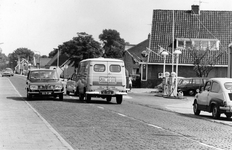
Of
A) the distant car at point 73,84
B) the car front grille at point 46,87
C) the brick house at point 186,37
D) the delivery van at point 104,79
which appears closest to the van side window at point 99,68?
the delivery van at point 104,79

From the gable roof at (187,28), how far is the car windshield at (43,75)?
2988 cm

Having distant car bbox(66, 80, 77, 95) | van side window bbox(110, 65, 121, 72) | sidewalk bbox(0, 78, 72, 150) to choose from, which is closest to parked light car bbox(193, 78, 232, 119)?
van side window bbox(110, 65, 121, 72)

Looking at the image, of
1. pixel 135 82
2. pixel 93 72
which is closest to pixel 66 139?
pixel 93 72

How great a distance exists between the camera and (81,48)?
104 metres

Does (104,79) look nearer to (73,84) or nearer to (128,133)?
(73,84)

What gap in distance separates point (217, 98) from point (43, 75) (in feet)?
38.5

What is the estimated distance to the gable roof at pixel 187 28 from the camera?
57500 millimetres

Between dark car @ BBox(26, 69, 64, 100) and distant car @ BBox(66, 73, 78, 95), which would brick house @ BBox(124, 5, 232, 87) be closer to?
distant car @ BBox(66, 73, 78, 95)

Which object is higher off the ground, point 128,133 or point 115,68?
point 115,68

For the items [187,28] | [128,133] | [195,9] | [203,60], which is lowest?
[128,133]

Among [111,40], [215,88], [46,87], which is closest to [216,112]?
[215,88]

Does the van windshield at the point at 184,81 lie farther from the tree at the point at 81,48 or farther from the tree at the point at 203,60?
the tree at the point at 81,48

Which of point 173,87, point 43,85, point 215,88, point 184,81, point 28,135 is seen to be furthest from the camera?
point 184,81

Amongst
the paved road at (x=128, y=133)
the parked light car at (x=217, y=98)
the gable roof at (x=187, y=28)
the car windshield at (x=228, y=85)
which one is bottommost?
the paved road at (x=128, y=133)
